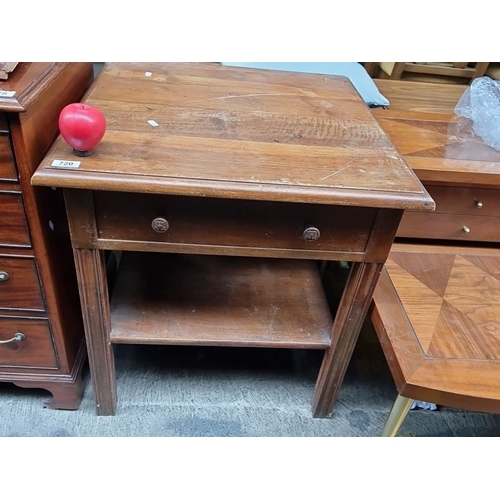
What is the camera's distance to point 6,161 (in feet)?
2.25

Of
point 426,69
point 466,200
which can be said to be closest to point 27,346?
point 466,200

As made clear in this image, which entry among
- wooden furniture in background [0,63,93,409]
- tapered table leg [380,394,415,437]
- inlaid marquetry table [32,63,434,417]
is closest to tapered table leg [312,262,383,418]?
inlaid marquetry table [32,63,434,417]

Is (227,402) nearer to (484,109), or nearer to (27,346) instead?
(27,346)

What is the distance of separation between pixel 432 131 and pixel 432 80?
2.66 ft

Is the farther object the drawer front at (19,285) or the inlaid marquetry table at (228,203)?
the drawer front at (19,285)

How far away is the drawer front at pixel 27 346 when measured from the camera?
891 mm

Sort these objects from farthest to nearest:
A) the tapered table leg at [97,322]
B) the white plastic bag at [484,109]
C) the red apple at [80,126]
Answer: the white plastic bag at [484,109] < the tapered table leg at [97,322] < the red apple at [80,126]

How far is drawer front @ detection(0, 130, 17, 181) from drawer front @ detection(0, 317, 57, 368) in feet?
1.07

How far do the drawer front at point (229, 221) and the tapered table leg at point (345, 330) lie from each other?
0.10m

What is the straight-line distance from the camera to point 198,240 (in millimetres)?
734

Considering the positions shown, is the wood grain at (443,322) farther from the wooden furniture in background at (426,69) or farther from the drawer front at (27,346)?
the wooden furniture in background at (426,69)

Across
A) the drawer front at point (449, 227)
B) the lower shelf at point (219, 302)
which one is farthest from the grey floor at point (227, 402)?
the drawer front at point (449, 227)

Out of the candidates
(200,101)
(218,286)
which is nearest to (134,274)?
(218,286)

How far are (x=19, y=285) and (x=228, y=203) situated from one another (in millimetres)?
451
